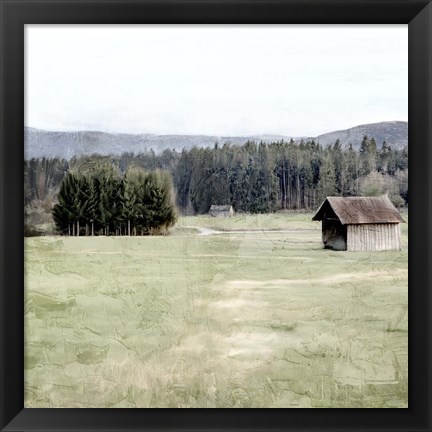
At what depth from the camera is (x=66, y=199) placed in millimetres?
1696

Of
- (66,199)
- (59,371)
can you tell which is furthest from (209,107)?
(59,371)

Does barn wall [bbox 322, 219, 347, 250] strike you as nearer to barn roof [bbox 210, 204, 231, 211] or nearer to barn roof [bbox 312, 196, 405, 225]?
barn roof [bbox 312, 196, 405, 225]

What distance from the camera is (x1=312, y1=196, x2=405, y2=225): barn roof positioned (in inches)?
67.2

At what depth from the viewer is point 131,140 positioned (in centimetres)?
170

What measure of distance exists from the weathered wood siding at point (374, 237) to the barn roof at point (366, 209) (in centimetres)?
2

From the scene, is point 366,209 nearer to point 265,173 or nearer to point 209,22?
point 265,173

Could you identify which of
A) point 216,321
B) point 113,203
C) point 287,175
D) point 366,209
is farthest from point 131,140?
point 366,209

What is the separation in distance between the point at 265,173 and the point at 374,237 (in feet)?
1.07

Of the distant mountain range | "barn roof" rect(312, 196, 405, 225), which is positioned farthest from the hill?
"barn roof" rect(312, 196, 405, 225)

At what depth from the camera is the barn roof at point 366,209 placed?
171cm

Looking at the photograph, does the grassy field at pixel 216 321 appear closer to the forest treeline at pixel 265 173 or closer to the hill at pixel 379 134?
the forest treeline at pixel 265 173

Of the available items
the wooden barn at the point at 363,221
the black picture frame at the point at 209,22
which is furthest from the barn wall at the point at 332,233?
Result: the black picture frame at the point at 209,22

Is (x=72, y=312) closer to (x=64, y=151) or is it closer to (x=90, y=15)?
(x=64, y=151)

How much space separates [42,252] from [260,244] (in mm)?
556
